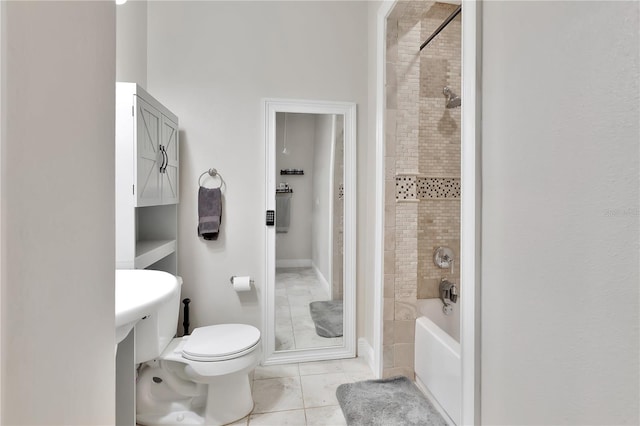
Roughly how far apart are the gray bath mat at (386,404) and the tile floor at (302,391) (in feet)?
0.27

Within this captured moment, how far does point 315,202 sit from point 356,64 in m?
1.09

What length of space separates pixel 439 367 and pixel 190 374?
4.28 feet

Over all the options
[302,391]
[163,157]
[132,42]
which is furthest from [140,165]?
[302,391]

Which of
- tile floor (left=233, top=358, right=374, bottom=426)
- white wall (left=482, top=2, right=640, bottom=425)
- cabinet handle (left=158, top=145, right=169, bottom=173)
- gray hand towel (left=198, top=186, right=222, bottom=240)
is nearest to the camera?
white wall (left=482, top=2, right=640, bottom=425)

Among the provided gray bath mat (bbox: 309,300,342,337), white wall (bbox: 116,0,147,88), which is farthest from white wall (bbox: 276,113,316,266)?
white wall (bbox: 116,0,147,88)

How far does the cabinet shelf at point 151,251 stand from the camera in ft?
5.56

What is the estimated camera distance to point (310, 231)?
2.47m

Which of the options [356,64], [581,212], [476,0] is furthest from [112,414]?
[356,64]

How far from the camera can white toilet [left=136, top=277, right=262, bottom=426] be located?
1.64 metres

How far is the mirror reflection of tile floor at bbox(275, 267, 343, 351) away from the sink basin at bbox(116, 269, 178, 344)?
1.27m

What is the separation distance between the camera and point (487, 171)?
1069 mm

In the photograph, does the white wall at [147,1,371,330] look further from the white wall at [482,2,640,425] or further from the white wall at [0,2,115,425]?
the white wall at [0,2,115,425]

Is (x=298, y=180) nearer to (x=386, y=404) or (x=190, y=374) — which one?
(x=190, y=374)

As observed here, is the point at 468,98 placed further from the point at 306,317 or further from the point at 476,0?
the point at 306,317
